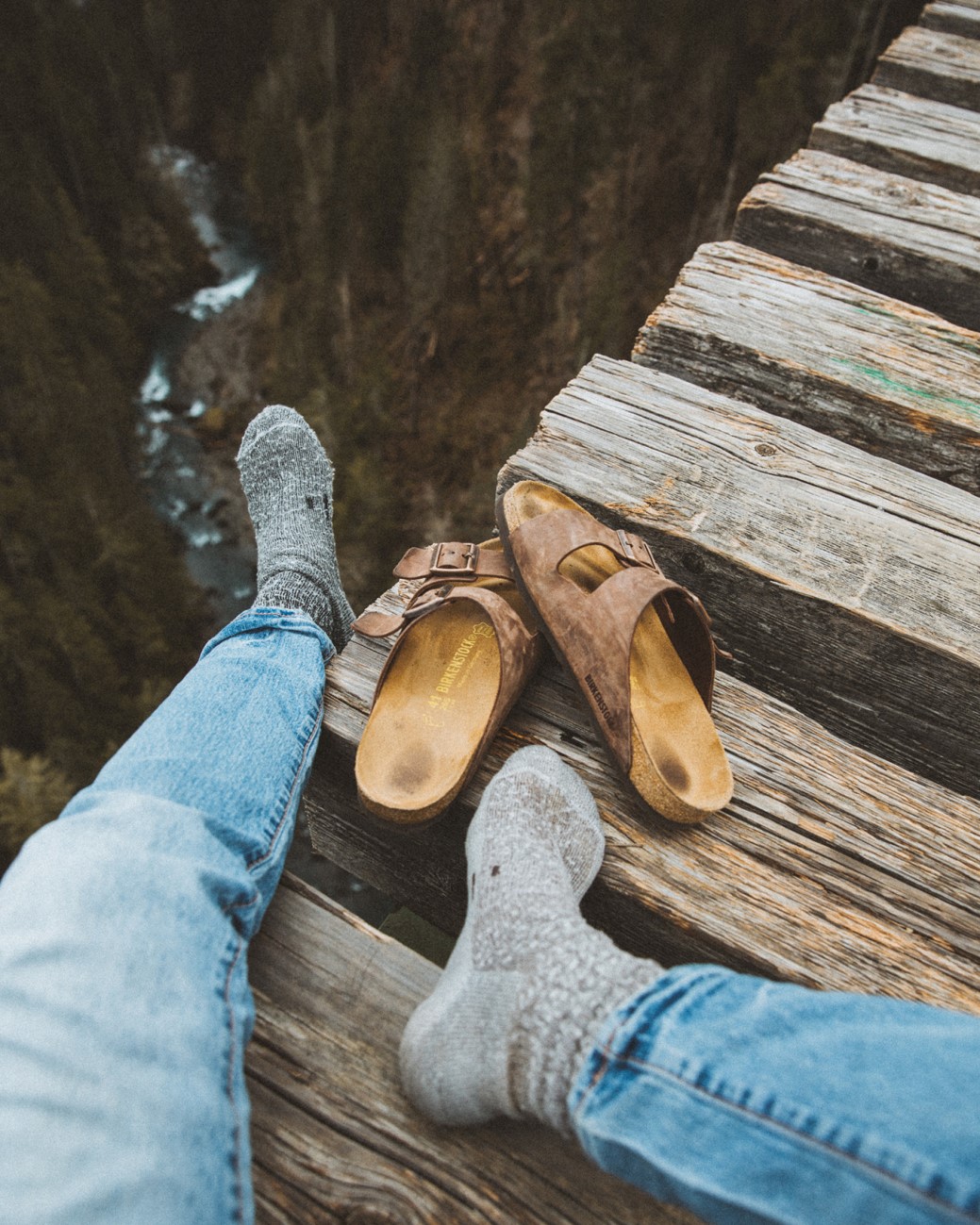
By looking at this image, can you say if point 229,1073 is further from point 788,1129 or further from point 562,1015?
point 788,1129

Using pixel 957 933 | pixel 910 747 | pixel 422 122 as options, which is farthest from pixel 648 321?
pixel 422 122

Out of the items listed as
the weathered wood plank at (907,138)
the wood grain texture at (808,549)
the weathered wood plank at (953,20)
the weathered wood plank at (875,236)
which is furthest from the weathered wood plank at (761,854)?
the weathered wood plank at (953,20)

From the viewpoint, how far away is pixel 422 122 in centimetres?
1277

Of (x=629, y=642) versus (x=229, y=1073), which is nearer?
(x=229, y=1073)

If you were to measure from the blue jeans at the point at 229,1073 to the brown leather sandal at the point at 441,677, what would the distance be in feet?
0.62

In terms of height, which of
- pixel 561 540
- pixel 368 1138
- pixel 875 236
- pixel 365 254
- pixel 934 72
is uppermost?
pixel 934 72

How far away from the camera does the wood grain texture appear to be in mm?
901

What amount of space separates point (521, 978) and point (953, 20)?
2732mm

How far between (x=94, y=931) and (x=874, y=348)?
4.36ft

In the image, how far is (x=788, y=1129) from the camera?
46 cm

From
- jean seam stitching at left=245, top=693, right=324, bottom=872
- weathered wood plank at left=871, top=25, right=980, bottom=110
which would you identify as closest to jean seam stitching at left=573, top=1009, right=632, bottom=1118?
jean seam stitching at left=245, top=693, right=324, bottom=872

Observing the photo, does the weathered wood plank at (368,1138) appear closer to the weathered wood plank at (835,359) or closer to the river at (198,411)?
the weathered wood plank at (835,359)

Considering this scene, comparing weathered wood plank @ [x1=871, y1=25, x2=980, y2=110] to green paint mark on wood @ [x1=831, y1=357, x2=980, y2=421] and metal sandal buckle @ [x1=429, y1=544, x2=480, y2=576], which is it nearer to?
green paint mark on wood @ [x1=831, y1=357, x2=980, y2=421]

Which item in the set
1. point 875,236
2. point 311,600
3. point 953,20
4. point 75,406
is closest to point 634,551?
point 311,600
